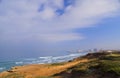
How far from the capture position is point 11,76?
25891mm

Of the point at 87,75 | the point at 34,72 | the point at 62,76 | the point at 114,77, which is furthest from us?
the point at 34,72

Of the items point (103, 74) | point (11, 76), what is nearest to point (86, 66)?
point (103, 74)

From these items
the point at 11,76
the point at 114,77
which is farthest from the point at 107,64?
the point at 11,76

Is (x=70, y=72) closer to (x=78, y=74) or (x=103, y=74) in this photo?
(x=78, y=74)

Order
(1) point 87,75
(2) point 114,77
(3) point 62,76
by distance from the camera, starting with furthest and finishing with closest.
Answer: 1. (3) point 62,76
2. (1) point 87,75
3. (2) point 114,77

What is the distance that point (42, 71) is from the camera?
30.7m

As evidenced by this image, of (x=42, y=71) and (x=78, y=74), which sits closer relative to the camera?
(x=78, y=74)

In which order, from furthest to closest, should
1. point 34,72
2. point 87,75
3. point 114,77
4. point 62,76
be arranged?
point 34,72, point 62,76, point 87,75, point 114,77

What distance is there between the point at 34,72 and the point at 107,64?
952 cm

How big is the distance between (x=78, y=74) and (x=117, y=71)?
3491 mm

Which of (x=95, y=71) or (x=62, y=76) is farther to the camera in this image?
(x=62, y=76)

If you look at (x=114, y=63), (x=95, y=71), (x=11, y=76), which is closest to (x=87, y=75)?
(x=95, y=71)

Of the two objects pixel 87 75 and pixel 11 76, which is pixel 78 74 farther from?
pixel 11 76

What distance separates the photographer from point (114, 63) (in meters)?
23.3
